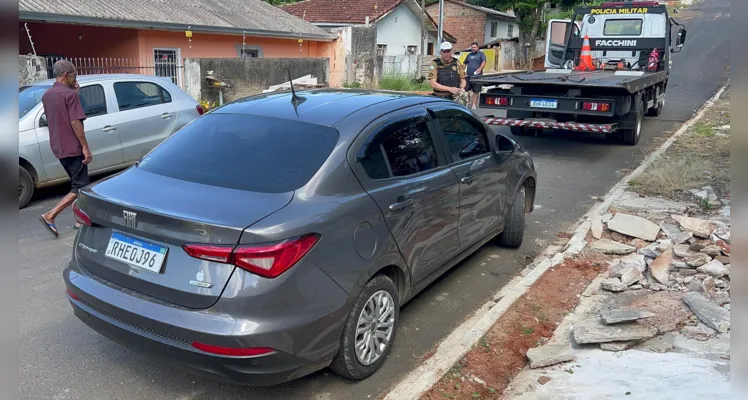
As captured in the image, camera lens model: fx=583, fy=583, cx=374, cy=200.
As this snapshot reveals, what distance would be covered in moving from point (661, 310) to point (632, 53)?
1143cm

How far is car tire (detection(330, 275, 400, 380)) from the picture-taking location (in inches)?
132

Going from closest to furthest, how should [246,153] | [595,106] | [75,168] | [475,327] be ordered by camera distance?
[246,153] < [475,327] < [75,168] < [595,106]

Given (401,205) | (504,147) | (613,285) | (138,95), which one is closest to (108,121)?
(138,95)

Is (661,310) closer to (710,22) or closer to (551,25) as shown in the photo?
(551,25)

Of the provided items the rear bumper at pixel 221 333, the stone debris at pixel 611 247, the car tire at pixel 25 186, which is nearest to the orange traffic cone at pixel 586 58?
the stone debris at pixel 611 247

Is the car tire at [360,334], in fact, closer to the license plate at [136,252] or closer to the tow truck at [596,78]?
the license plate at [136,252]

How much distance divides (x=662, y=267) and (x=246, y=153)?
3774 millimetres

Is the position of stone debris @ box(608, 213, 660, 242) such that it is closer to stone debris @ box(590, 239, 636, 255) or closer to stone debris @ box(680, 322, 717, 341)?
stone debris @ box(590, 239, 636, 255)

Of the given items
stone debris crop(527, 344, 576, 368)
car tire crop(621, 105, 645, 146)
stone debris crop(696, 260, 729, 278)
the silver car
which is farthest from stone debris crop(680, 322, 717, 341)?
car tire crop(621, 105, 645, 146)

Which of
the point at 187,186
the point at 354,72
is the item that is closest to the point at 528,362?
the point at 187,186

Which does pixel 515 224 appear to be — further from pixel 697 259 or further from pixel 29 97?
pixel 29 97

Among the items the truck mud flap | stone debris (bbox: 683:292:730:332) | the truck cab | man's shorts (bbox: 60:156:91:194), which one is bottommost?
stone debris (bbox: 683:292:730:332)

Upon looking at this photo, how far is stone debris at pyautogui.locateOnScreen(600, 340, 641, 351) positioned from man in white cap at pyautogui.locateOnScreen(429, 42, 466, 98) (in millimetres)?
7309

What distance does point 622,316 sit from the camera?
4.07m
